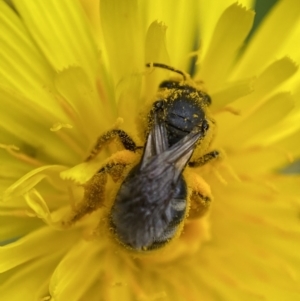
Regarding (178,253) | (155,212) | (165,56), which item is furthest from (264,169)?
(155,212)

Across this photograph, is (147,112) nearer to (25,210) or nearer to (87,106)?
(87,106)

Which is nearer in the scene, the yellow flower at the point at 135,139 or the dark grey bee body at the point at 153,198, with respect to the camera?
the dark grey bee body at the point at 153,198

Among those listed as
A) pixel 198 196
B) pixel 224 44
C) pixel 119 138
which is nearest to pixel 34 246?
pixel 119 138

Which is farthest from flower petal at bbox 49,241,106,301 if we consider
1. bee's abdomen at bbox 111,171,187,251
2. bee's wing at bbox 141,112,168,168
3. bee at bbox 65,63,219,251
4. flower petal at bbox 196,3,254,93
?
flower petal at bbox 196,3,254,93

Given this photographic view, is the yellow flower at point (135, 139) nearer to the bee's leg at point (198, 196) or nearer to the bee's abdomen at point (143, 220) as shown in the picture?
the bee's leg at point (198, 196)

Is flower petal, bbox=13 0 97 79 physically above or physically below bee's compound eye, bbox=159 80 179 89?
above

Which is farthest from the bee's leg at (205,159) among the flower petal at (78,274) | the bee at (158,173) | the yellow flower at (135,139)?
the flower petal at (78,274)

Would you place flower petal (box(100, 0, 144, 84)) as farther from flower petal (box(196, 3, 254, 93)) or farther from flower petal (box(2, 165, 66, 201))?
flower petal (box(2, 165, 66, 201))
